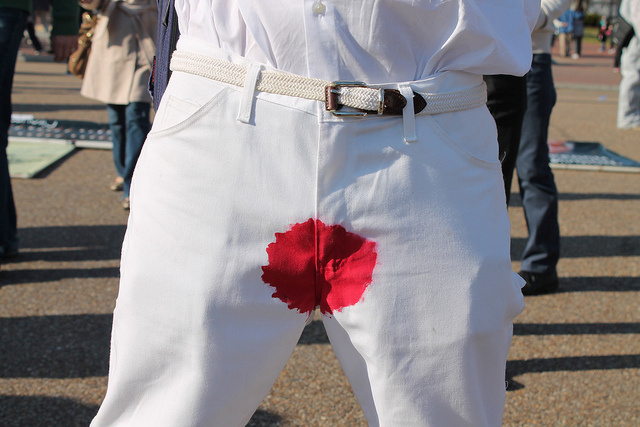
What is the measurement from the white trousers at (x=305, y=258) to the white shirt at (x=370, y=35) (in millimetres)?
62

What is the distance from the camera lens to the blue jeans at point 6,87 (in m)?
3.24

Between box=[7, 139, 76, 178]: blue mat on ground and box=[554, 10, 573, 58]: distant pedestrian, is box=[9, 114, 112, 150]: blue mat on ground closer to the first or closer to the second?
box=[7, 139, 76, 178]: blue mat on ground

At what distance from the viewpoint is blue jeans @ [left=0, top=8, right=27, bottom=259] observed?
3.24m

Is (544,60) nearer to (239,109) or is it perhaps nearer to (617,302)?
(617,302)

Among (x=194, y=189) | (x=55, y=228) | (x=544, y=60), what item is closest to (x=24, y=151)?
(x=55, y=228)

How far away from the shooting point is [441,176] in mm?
1142

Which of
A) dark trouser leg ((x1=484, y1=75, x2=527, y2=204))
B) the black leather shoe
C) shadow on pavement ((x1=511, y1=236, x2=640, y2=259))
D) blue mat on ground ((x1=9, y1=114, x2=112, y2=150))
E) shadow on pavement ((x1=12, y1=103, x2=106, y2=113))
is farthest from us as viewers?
shadow on pavement ((x1=12, y1=103, x2=106, y2=113))

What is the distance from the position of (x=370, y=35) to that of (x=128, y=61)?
358 centimetres

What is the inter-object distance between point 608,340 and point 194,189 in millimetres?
2605

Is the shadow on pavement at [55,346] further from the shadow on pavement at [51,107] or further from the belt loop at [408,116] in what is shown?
the shadow on pavement at [51,107]

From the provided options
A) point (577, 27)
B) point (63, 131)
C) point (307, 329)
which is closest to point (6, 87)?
point (307, 329)

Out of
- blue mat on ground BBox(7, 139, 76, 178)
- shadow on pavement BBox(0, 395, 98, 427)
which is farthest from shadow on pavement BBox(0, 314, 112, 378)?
blue mat on ground BBox(7, 139, 76, 178)

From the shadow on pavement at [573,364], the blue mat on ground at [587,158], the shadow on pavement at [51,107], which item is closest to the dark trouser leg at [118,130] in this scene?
the shadow on pavement at [573,364]

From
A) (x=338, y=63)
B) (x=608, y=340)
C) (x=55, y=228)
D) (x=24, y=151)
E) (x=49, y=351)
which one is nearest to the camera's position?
(x=338, y=63)
